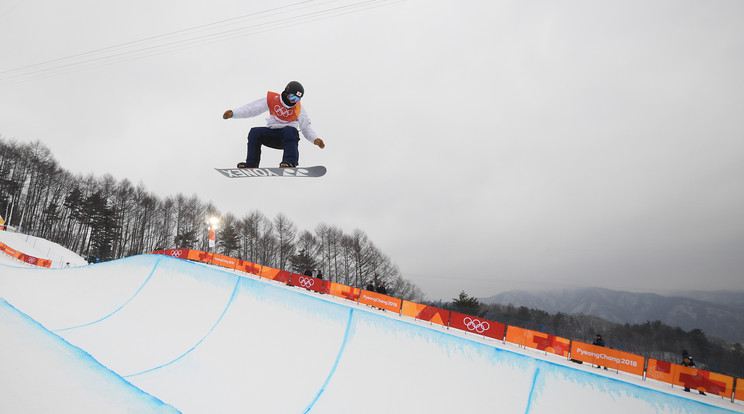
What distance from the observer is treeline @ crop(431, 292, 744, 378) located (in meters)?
13.5

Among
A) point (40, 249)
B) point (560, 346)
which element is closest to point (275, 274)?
point (560, 346)

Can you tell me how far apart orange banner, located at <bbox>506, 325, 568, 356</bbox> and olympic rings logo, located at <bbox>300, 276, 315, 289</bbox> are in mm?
10666

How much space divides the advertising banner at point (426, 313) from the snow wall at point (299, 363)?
9.74m

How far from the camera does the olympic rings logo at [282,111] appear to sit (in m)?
4.96

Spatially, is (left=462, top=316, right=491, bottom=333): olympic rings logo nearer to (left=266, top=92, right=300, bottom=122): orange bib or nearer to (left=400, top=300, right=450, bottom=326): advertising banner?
(left=400, top=300, right=450, bottom=326): advertising banner

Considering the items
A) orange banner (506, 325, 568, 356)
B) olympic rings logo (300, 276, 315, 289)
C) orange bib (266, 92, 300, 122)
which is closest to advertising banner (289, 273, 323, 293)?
olympic rings logo (300, 276, 315, 289)

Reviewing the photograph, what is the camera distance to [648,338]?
56438 mm

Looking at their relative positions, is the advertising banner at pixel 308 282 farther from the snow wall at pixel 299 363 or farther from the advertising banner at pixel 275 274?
the snow wall at pixel 299 363

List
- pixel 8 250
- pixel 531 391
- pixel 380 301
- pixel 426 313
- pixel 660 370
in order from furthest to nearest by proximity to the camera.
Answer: pixel 8 250 < pixel 380 301 < pixel 426 313 < pixel 660 370 < pixel 531 391

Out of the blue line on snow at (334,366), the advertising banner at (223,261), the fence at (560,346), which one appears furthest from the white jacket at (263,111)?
the advertising banner at (223,261)

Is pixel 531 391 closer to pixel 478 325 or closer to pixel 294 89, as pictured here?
pixel 294 89

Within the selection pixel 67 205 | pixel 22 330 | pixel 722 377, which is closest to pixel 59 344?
pixel 22 330

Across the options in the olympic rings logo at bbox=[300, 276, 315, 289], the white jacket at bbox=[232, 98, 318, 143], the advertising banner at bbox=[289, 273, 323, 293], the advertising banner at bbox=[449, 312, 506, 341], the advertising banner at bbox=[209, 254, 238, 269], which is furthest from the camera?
the advertising banner at bbox=[209, 254, 238, 269]

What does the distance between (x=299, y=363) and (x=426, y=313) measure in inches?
435
